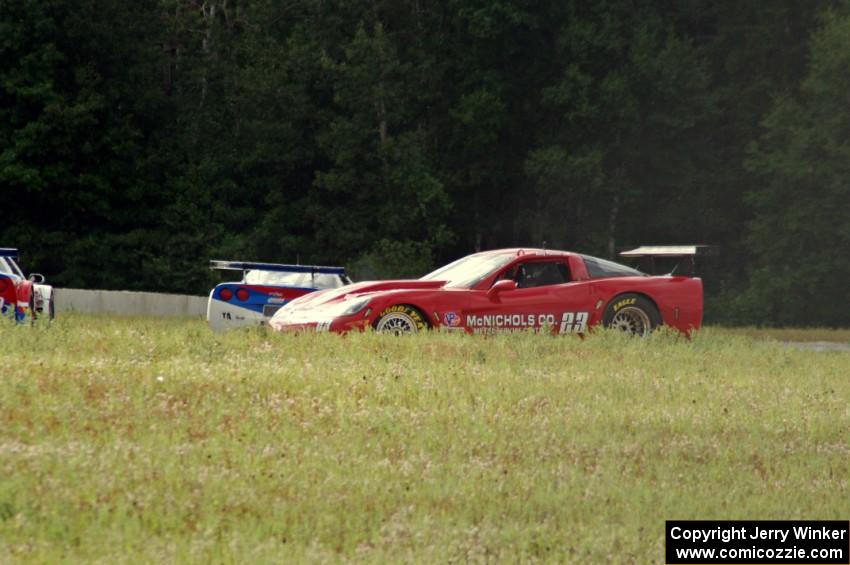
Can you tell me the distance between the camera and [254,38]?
5200cm

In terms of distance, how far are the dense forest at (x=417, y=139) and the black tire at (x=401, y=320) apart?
2934 centimetres

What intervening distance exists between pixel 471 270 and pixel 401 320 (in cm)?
165

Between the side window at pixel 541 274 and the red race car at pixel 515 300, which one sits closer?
the red race car at pixel 515 300

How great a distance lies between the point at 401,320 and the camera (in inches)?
658

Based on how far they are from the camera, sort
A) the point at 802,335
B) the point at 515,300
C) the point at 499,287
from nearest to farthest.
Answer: the point at 499,287, the point at 515,300, the point at 802,335

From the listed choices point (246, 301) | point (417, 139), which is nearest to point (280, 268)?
point (246, 301)

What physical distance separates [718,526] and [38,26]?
40448mm

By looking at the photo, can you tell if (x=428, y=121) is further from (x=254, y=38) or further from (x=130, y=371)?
(x=130, y=371)

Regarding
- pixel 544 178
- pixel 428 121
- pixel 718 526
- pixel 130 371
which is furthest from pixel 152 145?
pixel 718 526

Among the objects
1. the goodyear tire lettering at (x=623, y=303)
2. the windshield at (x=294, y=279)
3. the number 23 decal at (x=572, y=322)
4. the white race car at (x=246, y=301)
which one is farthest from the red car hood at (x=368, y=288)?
the windshield at (x=294, y=279)

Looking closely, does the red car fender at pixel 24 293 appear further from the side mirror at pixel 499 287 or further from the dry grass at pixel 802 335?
the dry grass at pixel 802 335

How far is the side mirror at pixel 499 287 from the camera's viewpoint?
16.9 m

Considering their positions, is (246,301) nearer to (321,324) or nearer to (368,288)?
(368,288)

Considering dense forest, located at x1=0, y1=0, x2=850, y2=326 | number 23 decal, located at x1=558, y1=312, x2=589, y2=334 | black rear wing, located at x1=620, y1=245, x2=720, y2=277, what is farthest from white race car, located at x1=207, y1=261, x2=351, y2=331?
dense forest, located at x1=0, y1=0, x2=850, y2=326
